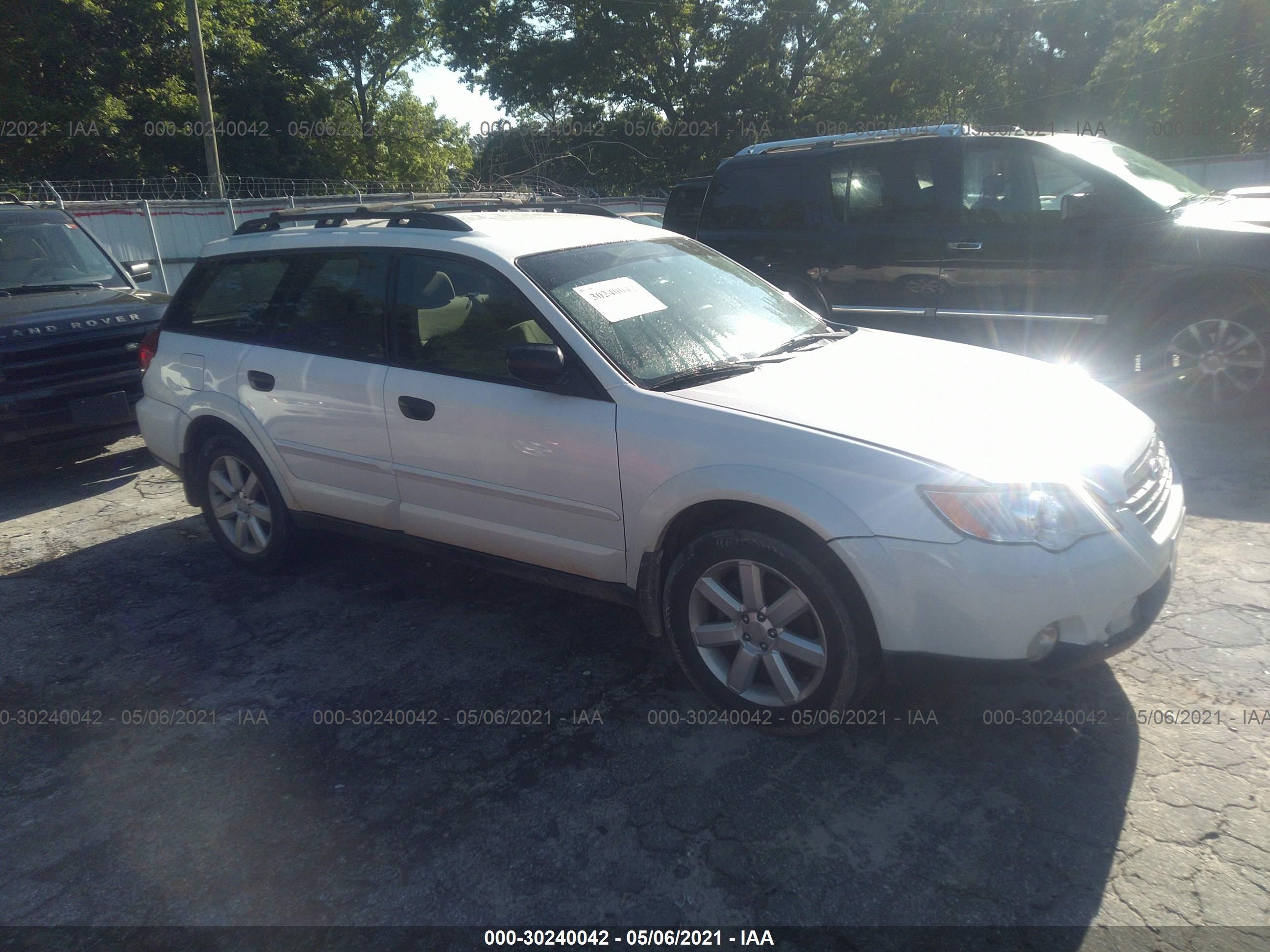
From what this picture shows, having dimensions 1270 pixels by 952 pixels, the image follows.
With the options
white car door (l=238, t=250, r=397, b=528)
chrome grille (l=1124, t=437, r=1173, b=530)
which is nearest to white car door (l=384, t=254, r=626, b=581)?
white car door (l=238, t=250, r=397, b=528)

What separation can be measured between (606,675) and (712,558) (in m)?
0.83

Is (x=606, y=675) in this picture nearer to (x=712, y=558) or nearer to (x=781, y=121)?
(x=712, y=558)

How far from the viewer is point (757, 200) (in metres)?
8.15

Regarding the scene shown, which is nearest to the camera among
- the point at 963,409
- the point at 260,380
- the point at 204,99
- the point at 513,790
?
the point at 513,790

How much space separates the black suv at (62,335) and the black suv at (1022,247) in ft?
16.3

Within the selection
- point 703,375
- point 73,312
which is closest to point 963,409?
point 703,375

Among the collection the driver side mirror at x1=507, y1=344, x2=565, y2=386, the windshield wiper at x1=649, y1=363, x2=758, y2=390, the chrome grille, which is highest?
the driver side mirror at x1=507, y1=344, x2=565, y2=386

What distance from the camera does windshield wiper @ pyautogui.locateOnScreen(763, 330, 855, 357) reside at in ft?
12.8

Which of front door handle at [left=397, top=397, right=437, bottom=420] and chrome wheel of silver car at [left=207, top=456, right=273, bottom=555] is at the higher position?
front door handle at [left=397, top=397, right=437, bottom=420]

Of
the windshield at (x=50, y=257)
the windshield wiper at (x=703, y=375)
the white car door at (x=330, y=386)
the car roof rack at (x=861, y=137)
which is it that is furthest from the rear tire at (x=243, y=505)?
the car roof rack at (x=861, y=137)

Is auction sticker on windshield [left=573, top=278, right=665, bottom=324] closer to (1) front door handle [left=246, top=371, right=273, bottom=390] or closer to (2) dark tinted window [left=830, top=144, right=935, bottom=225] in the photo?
(1) front door handle [left=246, top=371, right=273, bottom=390]

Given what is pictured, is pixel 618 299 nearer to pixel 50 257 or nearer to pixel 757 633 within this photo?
pixel 757 633

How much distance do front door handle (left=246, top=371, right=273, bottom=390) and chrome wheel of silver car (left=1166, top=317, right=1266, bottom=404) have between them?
565 cm

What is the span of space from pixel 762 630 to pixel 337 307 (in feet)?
8.44
